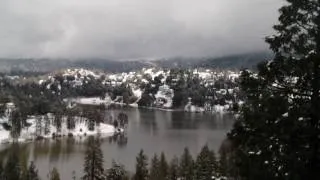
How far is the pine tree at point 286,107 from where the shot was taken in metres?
15.3

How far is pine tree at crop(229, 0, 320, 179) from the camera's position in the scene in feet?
50.3

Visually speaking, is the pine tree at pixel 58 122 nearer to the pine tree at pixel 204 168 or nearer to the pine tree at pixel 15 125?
the pine tree at pixel 15 125

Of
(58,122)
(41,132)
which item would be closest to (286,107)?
(41,132)

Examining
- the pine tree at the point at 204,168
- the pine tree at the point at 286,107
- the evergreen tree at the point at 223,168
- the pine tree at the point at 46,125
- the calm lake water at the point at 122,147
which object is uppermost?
the pine tree at the point at 286,107

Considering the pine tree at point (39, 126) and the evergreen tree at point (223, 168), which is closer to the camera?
the evergreen tree at point (223, 168)

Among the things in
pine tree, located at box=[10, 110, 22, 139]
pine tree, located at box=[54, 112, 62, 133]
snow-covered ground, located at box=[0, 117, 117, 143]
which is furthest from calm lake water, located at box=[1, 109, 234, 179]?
pine tree, located at box=[54, 112, 62, 133]

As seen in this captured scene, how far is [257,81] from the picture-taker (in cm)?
1686

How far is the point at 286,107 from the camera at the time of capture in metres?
15.9

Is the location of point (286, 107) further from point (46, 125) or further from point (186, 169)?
point (46, 125)

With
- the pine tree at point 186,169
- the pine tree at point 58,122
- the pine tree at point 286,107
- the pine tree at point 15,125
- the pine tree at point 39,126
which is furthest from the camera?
the pine tree at point 58,122

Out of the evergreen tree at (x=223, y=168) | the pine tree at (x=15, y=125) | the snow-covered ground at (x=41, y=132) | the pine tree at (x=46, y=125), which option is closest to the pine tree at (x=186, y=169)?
the evergreen tree at (x=223, y=168)

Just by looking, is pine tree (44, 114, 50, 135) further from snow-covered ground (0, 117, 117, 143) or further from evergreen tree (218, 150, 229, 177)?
evergreen tree (218, 150, 229, 177)

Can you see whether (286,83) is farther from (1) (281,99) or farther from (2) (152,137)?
(2) (152,137)

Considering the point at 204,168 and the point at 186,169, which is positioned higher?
the point at 204,168
